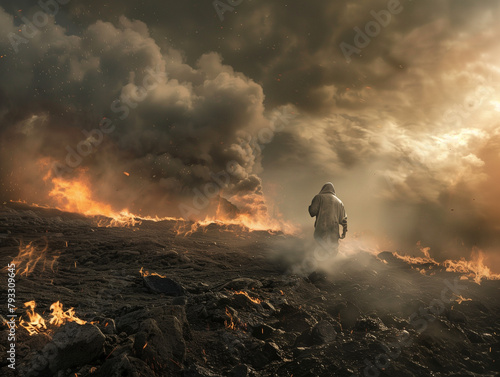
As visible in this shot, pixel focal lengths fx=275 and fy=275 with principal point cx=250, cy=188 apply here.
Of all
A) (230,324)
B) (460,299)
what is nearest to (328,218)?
(460,299)

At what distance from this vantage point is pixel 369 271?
1105cm

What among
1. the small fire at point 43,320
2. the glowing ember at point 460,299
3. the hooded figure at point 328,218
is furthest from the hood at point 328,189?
the small fire at point 43,320

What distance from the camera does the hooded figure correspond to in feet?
38.4

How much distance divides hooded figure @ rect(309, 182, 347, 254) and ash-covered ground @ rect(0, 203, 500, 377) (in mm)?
1388

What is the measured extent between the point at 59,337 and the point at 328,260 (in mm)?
10162

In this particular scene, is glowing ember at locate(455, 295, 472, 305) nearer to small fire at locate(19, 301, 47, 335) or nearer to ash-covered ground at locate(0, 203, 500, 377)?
ash-covered ground at locate(0, 203, 500, 377)

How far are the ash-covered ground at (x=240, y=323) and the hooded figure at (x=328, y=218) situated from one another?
4.56 ft

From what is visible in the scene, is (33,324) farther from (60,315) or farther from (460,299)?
(460,299)

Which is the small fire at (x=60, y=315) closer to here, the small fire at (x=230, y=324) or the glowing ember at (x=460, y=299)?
the small fire at (x=230, y=324)

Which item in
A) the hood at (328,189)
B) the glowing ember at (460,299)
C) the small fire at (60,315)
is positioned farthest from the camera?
the hood at (328,189)

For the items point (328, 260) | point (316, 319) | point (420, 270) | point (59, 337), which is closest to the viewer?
point (59, 337)

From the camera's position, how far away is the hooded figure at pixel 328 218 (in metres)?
11.7

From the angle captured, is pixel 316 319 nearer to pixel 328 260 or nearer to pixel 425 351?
pixel 425 351

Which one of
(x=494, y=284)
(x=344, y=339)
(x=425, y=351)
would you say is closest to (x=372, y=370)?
(x=344, y=339)
